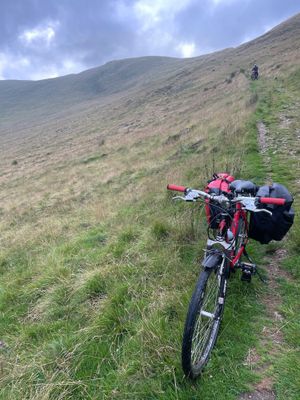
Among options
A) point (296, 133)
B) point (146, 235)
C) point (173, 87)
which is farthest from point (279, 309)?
point (173, 87)

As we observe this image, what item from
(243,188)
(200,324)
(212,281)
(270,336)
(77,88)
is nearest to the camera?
(200,324)

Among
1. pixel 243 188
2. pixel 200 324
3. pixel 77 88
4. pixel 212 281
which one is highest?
pixel 243 188

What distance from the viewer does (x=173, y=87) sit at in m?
58.9

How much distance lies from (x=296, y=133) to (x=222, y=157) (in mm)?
3371

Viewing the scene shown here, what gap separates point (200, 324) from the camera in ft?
11.1

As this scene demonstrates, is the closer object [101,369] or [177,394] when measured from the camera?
[177,394]

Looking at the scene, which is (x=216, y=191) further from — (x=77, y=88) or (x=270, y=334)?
(x=77, y=88)

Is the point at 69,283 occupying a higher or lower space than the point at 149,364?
lower

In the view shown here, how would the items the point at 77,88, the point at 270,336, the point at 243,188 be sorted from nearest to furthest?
the point at 270,336
the point at 243,188
the point at 77,88

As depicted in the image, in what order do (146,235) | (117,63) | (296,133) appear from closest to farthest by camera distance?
(146,235)
(296,133)
(117,63)

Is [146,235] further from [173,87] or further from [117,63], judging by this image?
[117,63]

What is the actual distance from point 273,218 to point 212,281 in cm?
154

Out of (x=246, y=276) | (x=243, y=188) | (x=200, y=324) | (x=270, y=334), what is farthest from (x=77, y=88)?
(x=200, y=324)

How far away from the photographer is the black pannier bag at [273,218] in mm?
4432
